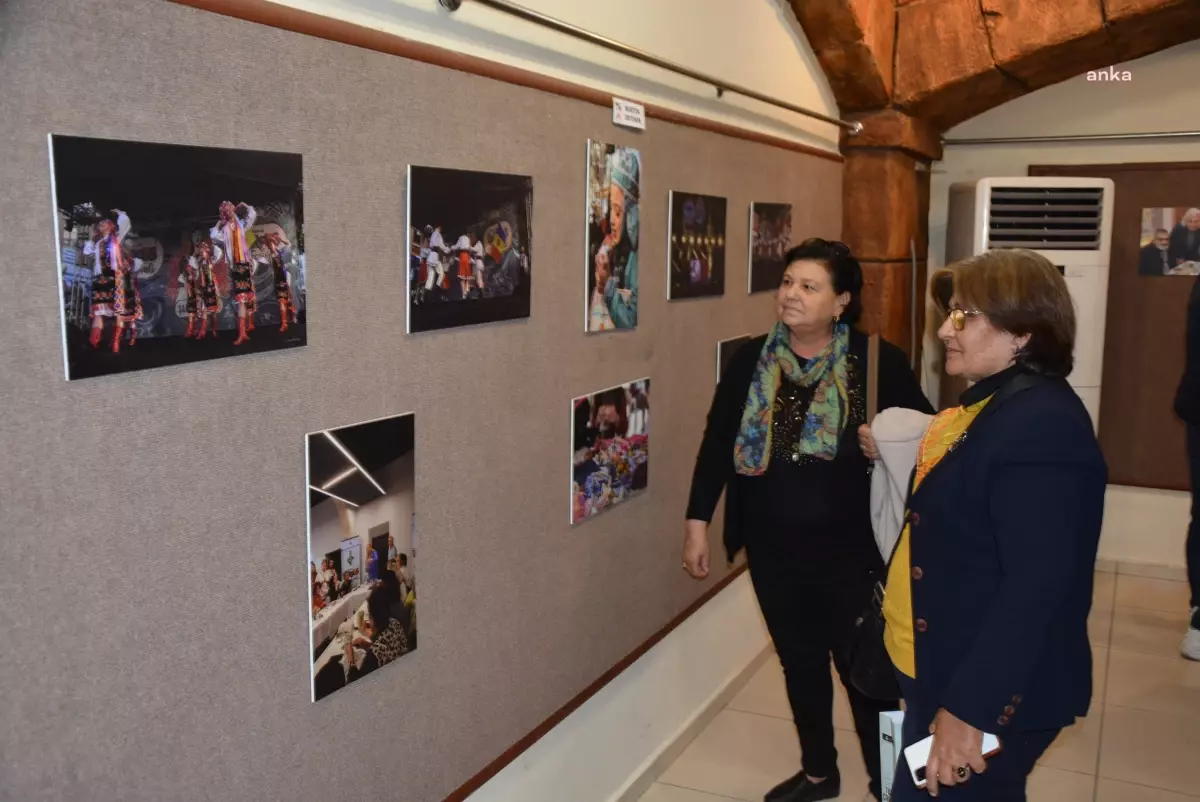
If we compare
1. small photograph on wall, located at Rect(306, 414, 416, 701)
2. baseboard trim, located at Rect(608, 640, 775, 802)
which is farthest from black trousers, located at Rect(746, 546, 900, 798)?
small photograph on wall, located at Rect(306, 414, 416, 701)

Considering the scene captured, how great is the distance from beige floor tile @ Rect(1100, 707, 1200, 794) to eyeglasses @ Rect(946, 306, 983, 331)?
77.2 inches

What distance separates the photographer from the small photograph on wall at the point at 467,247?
5.62ft

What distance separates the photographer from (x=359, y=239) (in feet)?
5.21

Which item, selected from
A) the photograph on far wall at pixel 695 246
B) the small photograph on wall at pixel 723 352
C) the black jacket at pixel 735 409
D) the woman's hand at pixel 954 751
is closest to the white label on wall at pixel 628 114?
the photograph on far wall at pixel 695 246

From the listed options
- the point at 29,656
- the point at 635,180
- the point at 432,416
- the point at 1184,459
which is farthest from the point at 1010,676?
the point at 1184,459

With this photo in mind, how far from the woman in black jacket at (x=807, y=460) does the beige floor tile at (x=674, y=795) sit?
53 centimetres

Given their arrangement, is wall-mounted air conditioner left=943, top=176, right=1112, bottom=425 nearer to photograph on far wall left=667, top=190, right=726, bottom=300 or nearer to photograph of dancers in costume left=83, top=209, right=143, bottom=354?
photograph on far wall left=667, top=190, right=726, bottom=300

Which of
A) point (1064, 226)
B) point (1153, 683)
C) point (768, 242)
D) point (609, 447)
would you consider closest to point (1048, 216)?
point (1064, 226)

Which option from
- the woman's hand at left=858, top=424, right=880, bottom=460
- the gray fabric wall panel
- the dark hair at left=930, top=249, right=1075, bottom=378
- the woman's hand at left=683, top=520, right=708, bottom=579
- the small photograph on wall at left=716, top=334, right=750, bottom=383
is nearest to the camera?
the gray fabric wall panel

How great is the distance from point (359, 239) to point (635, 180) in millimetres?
1030

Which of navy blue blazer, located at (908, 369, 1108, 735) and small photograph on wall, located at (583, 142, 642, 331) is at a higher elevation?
small photograph on wall, located at (583, 142, 642, 331)

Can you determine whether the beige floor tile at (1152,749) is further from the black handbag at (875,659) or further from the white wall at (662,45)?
the white wall at (662,45)

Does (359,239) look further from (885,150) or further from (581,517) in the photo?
(885,150)

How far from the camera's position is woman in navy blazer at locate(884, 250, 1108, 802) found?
1.49 meters
